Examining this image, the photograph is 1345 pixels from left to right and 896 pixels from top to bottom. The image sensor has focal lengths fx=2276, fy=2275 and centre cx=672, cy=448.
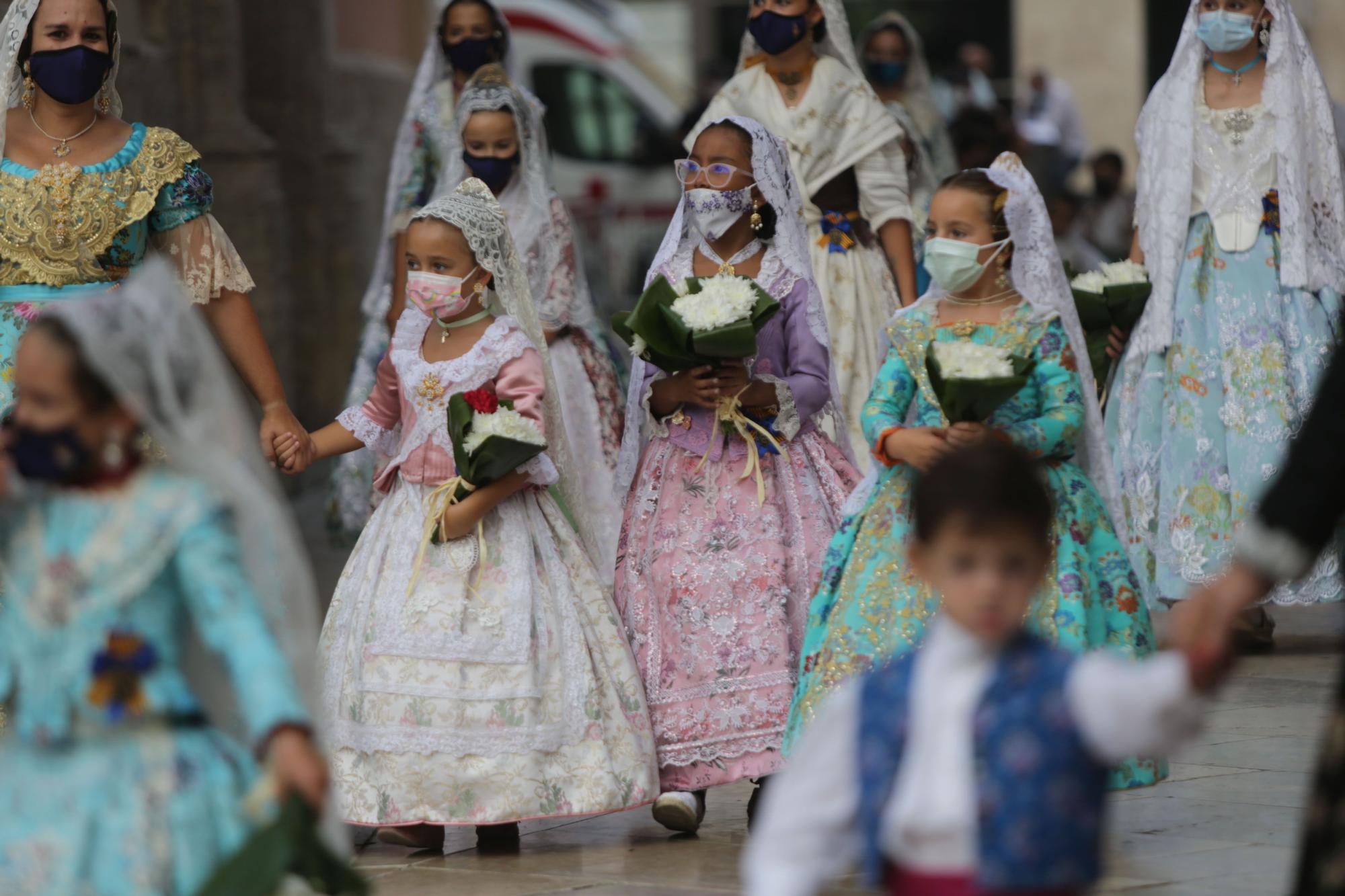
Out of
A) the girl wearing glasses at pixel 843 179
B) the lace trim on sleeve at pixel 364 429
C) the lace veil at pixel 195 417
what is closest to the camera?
the lace veil at pixel 195 417

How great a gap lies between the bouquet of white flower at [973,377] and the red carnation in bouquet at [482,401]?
1169 millimetres

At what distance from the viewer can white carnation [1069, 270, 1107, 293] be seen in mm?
7664

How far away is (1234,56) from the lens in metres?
8.34

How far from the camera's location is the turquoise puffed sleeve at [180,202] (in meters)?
5.95

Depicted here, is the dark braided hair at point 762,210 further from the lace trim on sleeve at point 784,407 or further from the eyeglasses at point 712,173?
the lace trim on sleeve at point 784,407

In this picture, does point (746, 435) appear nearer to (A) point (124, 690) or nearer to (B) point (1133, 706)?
(A) point (124, 690)

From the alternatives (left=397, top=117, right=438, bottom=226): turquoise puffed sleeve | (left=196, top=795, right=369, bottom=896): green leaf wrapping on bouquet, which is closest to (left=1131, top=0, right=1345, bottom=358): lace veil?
(left=397, top=117, right=438, bottom=226): turquoise puffed sleeve

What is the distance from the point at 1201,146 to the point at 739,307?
299 cm

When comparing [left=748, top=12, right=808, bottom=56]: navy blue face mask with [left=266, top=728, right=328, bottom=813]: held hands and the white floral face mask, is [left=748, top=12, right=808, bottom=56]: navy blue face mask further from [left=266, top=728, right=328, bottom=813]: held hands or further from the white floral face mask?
[left=266, top=728, right=328, bottom=813]: held hands

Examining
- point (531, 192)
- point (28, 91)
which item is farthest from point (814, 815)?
point (531, 192)

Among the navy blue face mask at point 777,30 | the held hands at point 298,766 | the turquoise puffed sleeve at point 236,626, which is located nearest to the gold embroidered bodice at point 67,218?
the turquoise puffed sleeve at point 236,626

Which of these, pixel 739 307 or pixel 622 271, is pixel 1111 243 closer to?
pixel 622 271

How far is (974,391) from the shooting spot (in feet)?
17.5

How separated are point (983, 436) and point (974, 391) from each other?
120 millimetres
